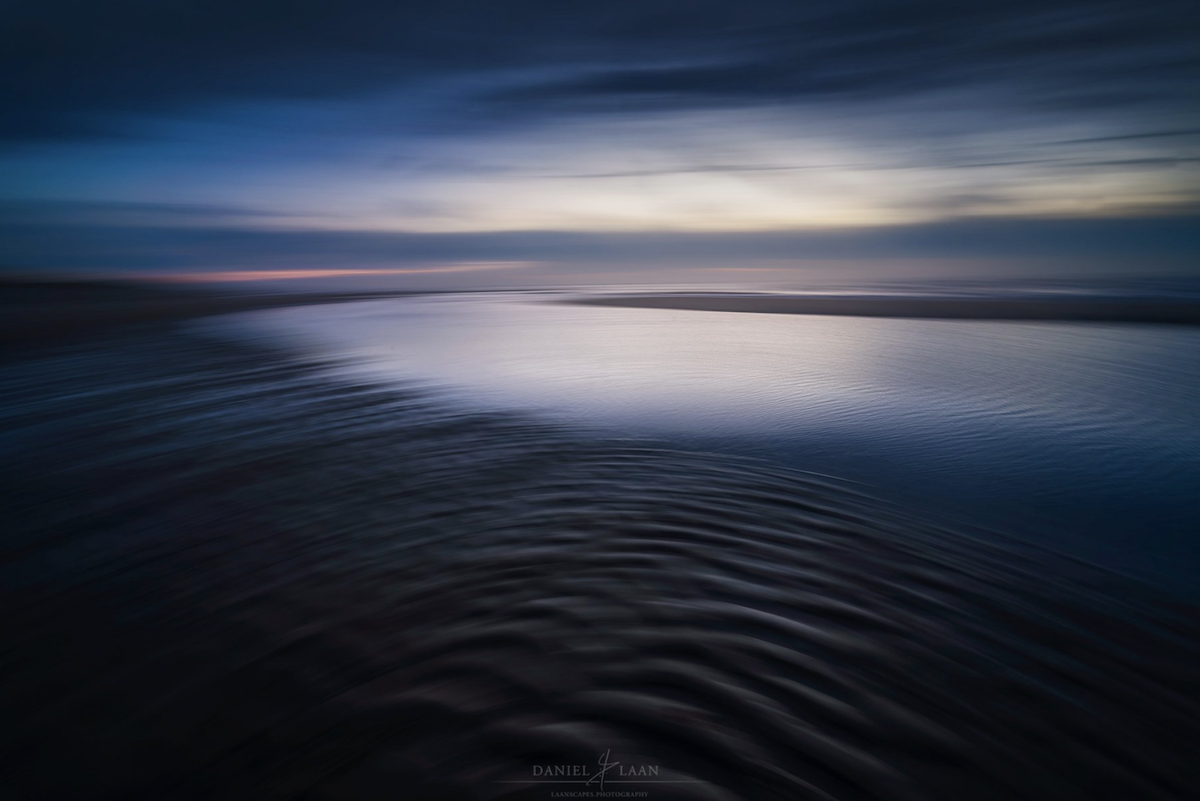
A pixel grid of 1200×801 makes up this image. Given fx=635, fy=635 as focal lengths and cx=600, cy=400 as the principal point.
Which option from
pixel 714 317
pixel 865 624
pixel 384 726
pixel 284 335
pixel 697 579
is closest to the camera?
pixel 384 726

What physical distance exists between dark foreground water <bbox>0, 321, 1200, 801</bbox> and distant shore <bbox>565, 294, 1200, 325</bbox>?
17526 mm

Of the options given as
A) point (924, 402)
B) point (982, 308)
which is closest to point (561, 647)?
point (924, 402)

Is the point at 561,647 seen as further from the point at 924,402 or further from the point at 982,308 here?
the point at 982,308

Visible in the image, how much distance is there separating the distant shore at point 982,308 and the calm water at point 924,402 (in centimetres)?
260

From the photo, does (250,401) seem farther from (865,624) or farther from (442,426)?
(865,624)

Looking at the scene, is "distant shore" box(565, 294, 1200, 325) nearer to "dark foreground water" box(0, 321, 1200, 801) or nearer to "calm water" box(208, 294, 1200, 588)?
"calm water" box(208, 294, 1200, 588)

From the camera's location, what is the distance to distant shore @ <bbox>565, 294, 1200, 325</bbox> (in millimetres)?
17672

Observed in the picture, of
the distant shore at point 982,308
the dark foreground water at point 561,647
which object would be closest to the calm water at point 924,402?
the dark foreground water at point 561,647

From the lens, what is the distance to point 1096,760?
2135 millimetres

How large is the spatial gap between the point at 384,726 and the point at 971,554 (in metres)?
3.12

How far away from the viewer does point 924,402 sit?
7.29 metres

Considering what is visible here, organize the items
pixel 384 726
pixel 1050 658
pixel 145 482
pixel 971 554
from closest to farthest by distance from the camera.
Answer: pixel 384 726
pixel 1050 658
pixel 971 554
pixel 145 482

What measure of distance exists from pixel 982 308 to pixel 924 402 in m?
16.6

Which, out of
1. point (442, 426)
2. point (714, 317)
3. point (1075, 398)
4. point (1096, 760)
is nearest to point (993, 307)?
point (714, 317)
